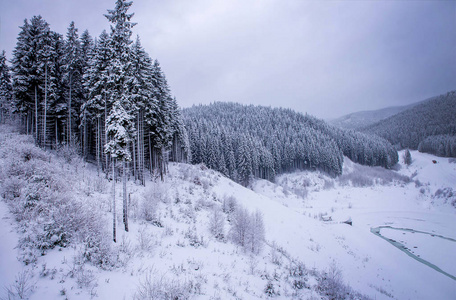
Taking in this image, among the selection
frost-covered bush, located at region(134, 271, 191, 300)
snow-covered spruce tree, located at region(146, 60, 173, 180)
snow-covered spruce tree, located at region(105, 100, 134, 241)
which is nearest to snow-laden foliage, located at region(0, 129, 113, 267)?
frost-covered bush, located at region(134, 271, 191, 300)

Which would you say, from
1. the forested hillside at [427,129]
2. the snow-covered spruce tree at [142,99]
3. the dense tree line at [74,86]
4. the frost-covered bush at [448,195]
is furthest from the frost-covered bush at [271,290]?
the forested hillside at [427,129]

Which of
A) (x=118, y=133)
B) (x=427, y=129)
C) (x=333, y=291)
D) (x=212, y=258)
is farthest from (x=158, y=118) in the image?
(x=427, y=129)

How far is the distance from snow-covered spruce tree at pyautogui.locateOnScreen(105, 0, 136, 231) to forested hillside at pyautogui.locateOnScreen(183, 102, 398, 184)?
4902cm

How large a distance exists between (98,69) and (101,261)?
65.6 feet

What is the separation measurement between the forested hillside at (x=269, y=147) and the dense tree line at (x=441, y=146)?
18042 mm

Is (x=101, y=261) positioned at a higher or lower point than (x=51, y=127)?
lower

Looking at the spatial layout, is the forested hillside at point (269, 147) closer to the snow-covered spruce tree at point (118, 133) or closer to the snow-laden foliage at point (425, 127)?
the snow-laden foliage at point (425, 127)

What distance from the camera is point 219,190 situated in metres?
27.8

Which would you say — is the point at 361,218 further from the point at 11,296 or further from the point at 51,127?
the point at 51,127

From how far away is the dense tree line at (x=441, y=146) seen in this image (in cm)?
9005

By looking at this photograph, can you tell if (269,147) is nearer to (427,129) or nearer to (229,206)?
(229,206)

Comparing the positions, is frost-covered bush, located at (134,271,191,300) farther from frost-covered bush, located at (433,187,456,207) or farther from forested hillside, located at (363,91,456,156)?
forested hillside, located at (363,91,456,156)

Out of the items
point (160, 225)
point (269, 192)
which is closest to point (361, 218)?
point (269, 192)

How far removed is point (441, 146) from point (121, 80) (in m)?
142
